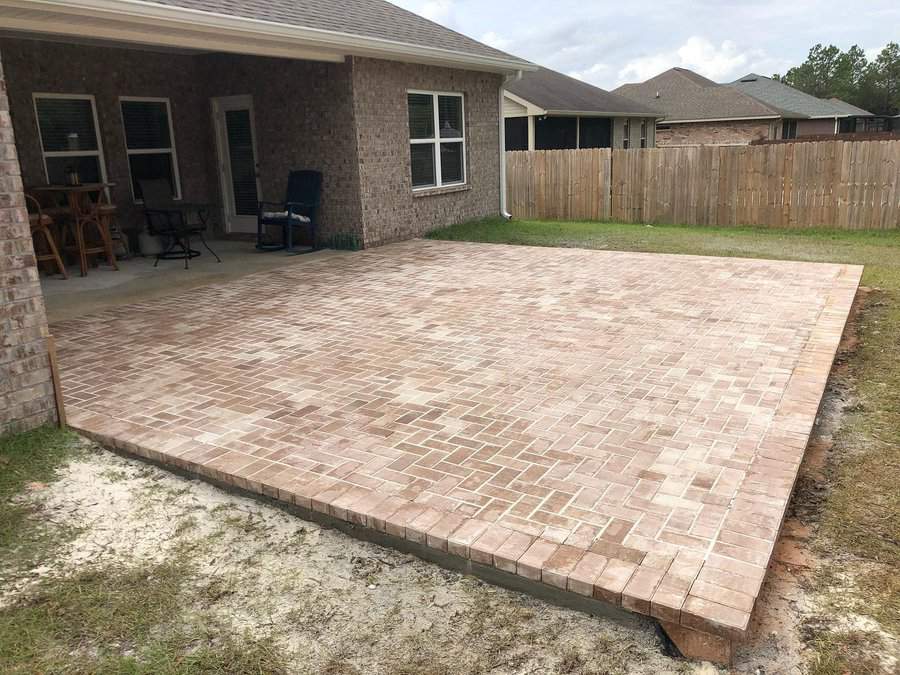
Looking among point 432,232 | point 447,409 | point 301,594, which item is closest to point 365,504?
point 301,594

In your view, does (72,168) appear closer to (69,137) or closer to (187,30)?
(69,137)

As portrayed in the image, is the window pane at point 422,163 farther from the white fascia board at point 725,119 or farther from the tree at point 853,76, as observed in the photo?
the tree at point 853,76

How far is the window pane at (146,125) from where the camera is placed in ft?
31.9

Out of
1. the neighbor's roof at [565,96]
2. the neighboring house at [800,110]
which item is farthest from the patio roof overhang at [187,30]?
the neighboring house at [800,110]

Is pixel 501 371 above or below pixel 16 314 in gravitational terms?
below

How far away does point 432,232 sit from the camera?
11.2 meters

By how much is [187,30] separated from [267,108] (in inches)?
119

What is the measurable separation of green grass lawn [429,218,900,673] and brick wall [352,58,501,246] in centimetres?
137

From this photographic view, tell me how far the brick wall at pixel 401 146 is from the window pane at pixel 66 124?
11.2ft

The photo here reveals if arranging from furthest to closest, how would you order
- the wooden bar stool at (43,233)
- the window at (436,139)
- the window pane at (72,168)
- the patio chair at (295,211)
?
the window at (436,139) → the patio chair at (295,211) → the window pane at (72,168) → the wooden bar stool at (43,233)

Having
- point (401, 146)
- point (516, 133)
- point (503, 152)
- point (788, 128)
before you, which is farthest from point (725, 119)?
point (401, 146)

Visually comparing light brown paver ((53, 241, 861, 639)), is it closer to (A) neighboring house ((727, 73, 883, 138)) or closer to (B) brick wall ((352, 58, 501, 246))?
(B) brick wall ((352, 58, 501, 246))

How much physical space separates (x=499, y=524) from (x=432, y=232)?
28.8ft

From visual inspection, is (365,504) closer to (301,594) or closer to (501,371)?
(301,594)
